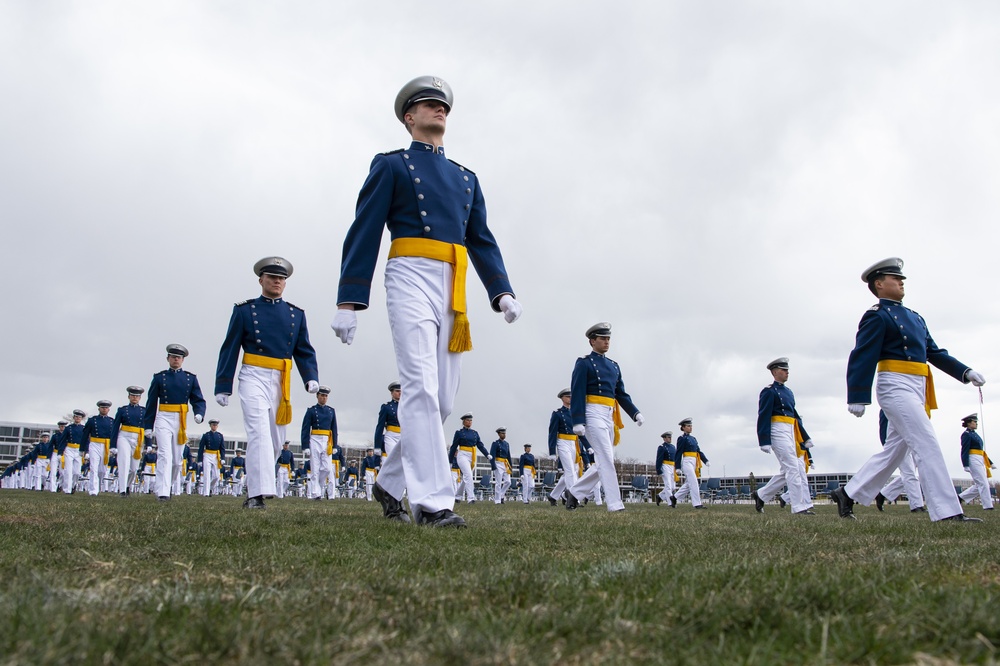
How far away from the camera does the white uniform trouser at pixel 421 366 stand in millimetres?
4980

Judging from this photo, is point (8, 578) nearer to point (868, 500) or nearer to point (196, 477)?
point (868, 500)

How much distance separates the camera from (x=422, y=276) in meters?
5.20

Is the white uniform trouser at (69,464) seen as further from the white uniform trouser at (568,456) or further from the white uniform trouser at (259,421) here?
the white uniform trouser at (259,421)

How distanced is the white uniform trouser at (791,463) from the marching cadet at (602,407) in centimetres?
356

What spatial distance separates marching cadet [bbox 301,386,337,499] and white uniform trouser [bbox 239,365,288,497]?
12.7 m

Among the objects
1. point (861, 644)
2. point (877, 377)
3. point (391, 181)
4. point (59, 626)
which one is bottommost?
point (861, 644)

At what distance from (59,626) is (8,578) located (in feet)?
3.33

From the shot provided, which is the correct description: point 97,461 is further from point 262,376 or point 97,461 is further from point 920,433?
point 920,433

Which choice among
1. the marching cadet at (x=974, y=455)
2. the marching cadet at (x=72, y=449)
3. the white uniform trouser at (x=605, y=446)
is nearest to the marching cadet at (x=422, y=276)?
the white uniform trouser at (x=605, y=446)

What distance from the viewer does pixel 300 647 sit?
1495mm

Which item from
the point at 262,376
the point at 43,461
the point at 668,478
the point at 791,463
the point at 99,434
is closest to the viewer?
the point at 262,376

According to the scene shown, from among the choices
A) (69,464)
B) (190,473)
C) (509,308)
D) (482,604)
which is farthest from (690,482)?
(190,473)

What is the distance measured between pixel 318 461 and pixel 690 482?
35.8 ft

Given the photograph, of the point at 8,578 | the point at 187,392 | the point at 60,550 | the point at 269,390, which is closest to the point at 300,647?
the point at 8,578
